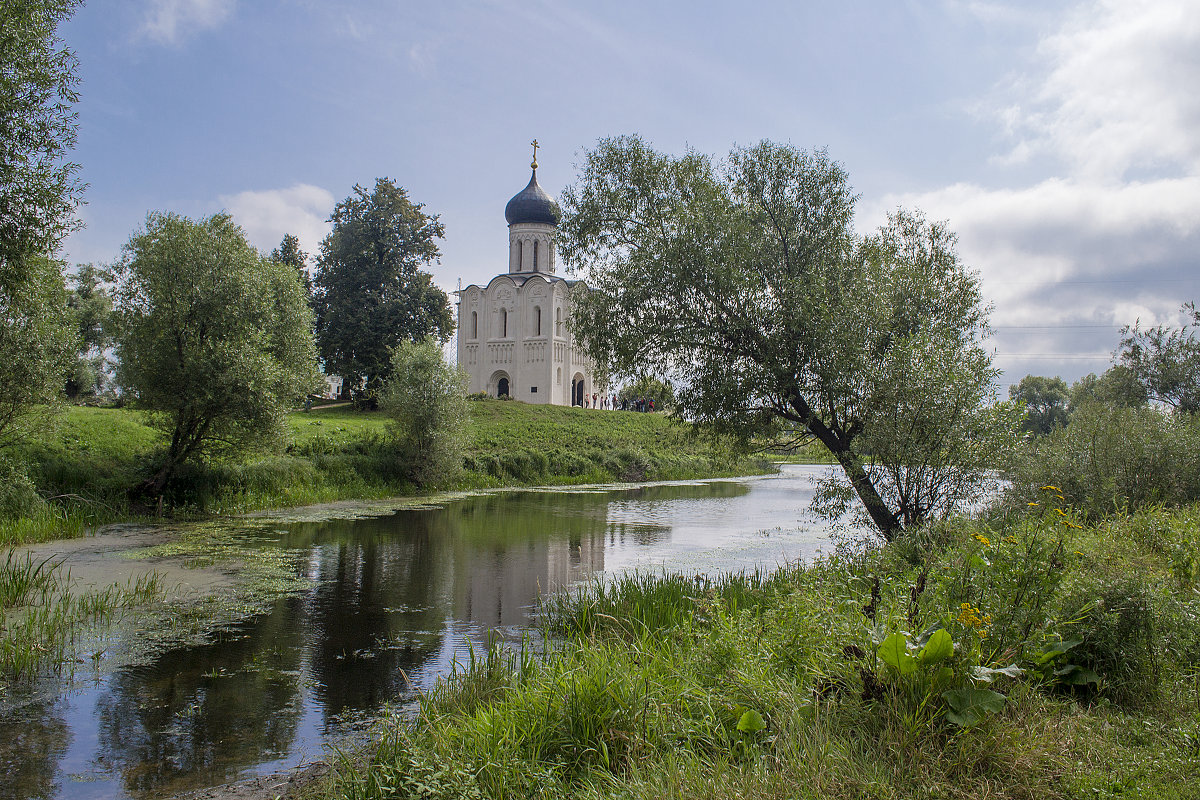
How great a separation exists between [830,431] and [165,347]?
47.7 ft

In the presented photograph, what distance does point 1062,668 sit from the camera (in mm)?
5051

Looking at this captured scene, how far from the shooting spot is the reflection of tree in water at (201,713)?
557cm

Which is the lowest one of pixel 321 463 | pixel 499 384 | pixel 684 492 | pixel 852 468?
pixel 684 492

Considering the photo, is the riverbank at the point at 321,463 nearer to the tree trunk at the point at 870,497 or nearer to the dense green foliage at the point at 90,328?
the tree trunk at the point at 870,497

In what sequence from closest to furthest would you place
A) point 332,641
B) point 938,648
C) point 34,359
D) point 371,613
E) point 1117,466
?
point 938,648, point 332,641, point 371,613, point 1117,466, point 34,359

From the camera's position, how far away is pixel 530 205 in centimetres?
5341

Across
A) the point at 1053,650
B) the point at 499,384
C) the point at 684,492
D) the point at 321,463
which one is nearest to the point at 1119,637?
the point at 1053,650

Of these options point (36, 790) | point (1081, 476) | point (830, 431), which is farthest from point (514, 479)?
point (36, 790)

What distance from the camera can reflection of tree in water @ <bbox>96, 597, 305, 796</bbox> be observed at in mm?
5574

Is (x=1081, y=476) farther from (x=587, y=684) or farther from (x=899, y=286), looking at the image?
(x=587, y=684)

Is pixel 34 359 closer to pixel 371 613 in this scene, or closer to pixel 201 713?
pixel 371 613

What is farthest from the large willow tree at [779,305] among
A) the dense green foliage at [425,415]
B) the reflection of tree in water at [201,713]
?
the dense green foliage at [425,415]

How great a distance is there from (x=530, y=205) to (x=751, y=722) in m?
51.9

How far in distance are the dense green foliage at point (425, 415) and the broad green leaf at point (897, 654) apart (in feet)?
76.1
